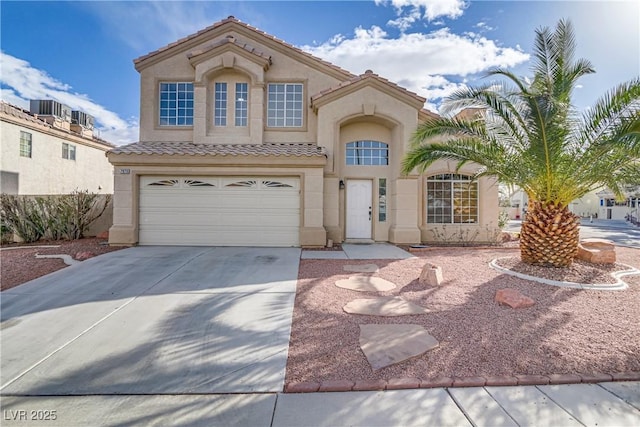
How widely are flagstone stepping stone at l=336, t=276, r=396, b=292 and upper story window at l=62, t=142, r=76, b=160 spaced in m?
23.0

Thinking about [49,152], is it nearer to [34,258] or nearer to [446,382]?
[34,258]

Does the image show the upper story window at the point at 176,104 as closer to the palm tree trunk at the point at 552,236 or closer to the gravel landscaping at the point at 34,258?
the gravel landscaping at the point at 34,258

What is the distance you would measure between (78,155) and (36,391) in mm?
23920

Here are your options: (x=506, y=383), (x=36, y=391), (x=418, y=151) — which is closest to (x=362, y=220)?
(x=418, y=151)

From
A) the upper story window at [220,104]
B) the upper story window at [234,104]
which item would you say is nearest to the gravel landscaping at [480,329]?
the upper story window at [234,104]

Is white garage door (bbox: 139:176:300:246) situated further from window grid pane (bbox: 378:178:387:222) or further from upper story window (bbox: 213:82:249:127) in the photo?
window grid pane (bbox: 378:178:387:222)

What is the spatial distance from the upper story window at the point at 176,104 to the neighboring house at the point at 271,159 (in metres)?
0.04

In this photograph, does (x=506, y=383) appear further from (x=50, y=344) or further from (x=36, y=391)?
(x=50, y=344)

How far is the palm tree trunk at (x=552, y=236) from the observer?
24.4 ft

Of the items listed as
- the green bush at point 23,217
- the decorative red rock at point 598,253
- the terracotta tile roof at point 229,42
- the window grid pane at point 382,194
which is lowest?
the decorative red rock at point 598,253

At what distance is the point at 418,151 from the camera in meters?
8.75

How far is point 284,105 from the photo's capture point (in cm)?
1319

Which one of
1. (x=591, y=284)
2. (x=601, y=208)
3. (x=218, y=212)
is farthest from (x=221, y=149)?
(x=601, y=208)

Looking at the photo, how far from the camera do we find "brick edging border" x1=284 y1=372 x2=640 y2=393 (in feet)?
10.1
